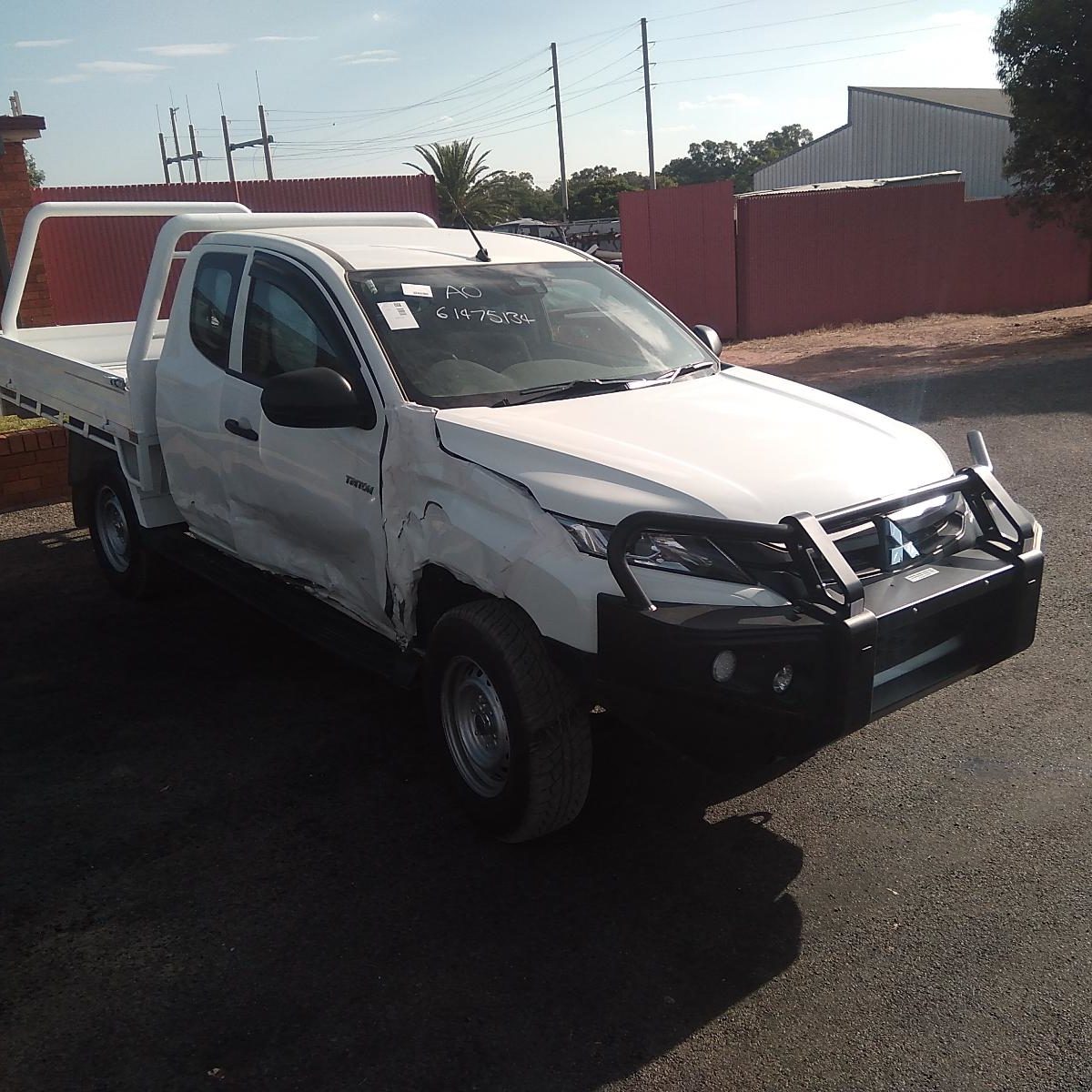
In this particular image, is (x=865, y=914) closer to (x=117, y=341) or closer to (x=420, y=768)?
(x=420, y=768)

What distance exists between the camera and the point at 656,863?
3.70 m

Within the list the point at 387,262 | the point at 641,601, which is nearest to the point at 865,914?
the point at 641,601

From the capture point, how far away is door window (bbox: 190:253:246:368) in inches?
202

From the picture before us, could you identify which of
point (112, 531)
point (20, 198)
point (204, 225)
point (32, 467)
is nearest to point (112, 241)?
Result: point (20, 198)

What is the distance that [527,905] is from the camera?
11.5ft

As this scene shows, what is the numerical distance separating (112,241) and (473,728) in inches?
548

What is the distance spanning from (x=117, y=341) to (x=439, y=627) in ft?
18.0

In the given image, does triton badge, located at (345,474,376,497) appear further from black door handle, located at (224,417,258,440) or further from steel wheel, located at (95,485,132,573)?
steel wheel, located at (95,485,132,573)

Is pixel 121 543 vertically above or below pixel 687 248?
below

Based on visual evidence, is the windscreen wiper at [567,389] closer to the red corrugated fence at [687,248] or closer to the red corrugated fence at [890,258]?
the red corrugated fence at [687,248]

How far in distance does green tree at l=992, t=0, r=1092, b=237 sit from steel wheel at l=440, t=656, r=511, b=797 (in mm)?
15307

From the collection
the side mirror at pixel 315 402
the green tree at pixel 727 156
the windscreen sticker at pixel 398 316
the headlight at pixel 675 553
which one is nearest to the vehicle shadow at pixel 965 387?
the windscreen sticker at pixel 398 316

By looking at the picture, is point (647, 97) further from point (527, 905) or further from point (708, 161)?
point (708, 161)

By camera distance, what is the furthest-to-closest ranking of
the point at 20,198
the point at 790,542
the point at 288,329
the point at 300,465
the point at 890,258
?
the point at 890,258, the point at 20,198, the point at 288,329, the point at 300,465, the point at 790,542
